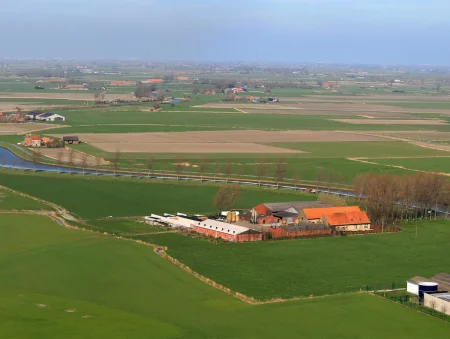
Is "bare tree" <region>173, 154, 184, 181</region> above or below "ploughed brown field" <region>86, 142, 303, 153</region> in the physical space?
above

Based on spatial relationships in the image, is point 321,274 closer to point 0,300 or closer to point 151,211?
point 0,300

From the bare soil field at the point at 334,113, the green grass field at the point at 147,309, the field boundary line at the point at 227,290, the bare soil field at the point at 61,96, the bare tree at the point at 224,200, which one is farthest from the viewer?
the bare soil field at the point at 61,96

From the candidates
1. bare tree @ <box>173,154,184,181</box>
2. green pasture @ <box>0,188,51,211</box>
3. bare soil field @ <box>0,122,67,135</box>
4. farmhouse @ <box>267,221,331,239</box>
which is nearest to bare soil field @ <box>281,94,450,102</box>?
Answer: bare soil field @ <box>0,122,67,135</box>

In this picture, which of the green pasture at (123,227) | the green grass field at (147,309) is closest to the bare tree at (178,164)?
the green pasture at (123,227)

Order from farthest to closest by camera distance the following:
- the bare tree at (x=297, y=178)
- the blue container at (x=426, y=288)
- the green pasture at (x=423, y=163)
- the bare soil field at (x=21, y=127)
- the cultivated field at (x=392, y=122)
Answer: the cultivated field at (x=392, y=122)
the bare soil field at (x=21, y=127)
the green pasture at (x=423, y=163)
the bare tree at (x=297, y=178)
the blue container at (x=426, y=288)

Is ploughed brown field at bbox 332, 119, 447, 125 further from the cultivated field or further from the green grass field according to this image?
the green grass field

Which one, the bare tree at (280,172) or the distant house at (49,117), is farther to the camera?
the distant house at (49,117)

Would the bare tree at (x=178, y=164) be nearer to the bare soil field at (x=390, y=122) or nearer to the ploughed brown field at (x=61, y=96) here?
the bare soil field at (x=390, y=122)
